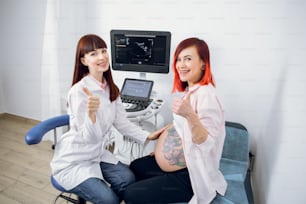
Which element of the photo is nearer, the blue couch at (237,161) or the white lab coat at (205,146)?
the white lab coat at (205,146)

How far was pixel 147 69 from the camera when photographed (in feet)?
5.84

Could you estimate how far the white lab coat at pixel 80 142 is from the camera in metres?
1.16

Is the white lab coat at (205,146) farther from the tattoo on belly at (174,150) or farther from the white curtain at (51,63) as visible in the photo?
the white curtain at (51,63)

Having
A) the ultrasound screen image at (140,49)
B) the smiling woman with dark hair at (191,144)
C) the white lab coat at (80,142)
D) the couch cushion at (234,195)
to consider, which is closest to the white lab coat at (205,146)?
the smiling woman with dark hair at (191,144)

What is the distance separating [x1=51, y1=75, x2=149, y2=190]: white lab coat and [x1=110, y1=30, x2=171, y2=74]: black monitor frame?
563 mm

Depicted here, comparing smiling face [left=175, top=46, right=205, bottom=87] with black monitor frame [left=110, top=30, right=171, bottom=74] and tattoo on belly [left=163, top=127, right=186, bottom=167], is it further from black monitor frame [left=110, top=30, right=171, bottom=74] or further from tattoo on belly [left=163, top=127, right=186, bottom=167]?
black monitor frame [left=110, top=30, right=171, bottom=74]

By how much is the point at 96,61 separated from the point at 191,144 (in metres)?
0.63

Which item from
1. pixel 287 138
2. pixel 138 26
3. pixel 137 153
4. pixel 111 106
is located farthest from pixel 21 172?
pixel 287 138

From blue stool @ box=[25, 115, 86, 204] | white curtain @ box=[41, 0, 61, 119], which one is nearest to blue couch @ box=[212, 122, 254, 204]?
blue stool @ box=[25, 115, 86, 204]

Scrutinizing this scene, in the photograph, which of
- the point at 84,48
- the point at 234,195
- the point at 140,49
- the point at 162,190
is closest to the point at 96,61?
the point at 84,48

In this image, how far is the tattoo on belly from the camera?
123 centimetres

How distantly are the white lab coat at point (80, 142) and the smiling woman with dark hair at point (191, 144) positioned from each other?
26cm

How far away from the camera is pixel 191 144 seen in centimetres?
110

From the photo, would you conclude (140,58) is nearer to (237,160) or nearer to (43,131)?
(43,131)
